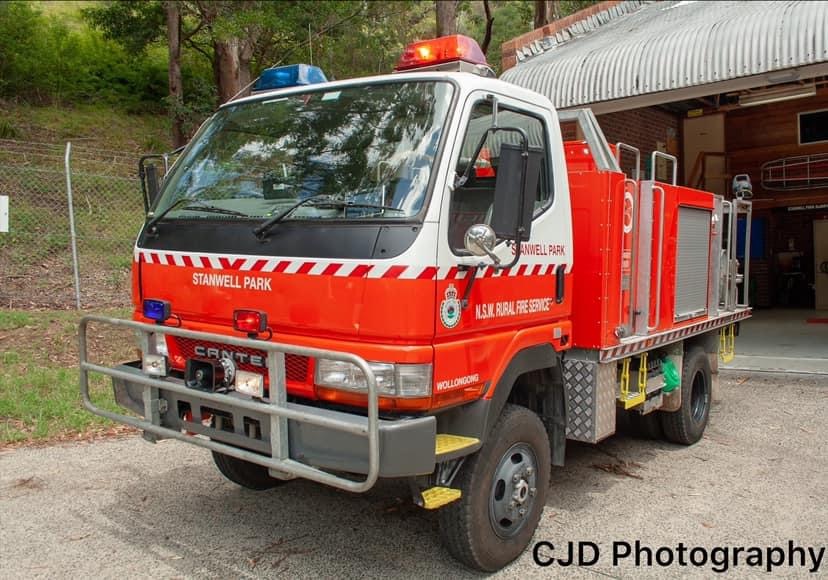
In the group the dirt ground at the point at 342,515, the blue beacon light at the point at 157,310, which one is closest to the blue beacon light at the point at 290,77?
the blue beacon light at the point at 157,310

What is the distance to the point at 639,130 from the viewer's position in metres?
15.4

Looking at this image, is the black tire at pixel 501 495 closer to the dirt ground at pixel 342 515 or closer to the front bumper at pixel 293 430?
the dirt ground at pixel 342 515

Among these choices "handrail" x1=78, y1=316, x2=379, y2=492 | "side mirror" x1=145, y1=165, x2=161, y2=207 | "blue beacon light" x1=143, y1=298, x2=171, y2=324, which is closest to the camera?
"handrail" x1=78, y1=316, x2=379, y2=492

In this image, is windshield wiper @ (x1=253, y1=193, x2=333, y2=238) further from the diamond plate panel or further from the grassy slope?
the grassy slope

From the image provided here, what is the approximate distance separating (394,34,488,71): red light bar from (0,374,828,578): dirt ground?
107 inches

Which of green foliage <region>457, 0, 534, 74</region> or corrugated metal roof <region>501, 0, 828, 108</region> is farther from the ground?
green foliage <region>457, 0, 534, 74</region>

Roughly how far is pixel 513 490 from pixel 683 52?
802cm

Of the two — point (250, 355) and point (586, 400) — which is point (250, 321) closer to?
point (250, 355)

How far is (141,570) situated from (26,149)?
1293 centimetres

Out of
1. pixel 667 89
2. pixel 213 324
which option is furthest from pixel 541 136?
pixel 667 89

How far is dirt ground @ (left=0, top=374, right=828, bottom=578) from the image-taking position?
12.2 feet

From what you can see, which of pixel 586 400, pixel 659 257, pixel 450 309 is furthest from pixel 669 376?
pixel 450 309

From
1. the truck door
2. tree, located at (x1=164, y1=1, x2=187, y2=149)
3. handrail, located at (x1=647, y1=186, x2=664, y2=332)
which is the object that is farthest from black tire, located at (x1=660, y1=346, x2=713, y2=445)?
tree, located at (x1=164, y1=1, x2=187, y2=149)

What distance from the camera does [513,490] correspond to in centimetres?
370
